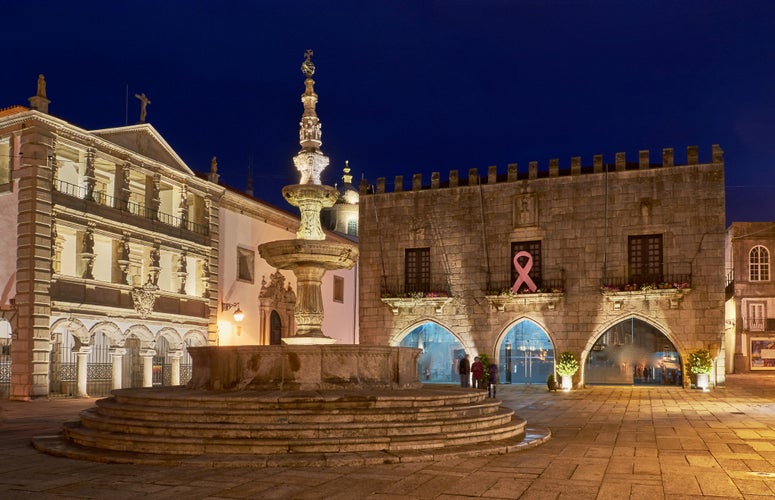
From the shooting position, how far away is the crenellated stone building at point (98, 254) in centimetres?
2261

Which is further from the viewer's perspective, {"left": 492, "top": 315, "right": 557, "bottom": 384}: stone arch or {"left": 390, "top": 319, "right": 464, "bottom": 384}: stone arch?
{"left": 390, "top": 319, "right": 464, "bottom": 384}: stone arch

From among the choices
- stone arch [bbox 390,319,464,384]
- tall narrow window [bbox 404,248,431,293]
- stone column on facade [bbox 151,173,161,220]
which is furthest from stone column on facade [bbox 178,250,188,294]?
stone arch [bbox 390,319,464,384]

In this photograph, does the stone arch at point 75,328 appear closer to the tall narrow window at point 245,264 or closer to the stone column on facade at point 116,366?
the stone column on facade at point 116,366

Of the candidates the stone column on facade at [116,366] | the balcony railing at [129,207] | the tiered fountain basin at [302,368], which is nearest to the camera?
the tiered fountain basin at [302,368]

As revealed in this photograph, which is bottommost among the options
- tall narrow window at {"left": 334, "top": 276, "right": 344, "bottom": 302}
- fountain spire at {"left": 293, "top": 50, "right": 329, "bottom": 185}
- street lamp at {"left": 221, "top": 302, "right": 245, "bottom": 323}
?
street lamp at {"left": 221, "top": 302, "right": 245, "bottom": 323}

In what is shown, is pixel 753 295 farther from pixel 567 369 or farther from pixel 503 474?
pixel 503 474

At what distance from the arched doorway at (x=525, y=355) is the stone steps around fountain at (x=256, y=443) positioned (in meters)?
20.8

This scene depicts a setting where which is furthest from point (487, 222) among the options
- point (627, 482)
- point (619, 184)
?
point (627, 482)

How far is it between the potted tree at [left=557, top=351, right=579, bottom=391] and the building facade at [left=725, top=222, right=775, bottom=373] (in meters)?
21.3

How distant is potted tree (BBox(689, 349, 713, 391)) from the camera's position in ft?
87.5

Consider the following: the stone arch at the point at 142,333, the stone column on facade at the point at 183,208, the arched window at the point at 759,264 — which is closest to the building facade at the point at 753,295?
the arched window at the point at 759,264

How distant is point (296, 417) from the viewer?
34.2 ft

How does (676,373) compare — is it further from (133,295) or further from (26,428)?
(26,428)

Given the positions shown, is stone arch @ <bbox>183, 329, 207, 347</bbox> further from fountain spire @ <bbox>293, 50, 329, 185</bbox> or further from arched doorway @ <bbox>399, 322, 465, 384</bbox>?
fountain spire @ <bbox>293, 50, 329, 185</bbox>
